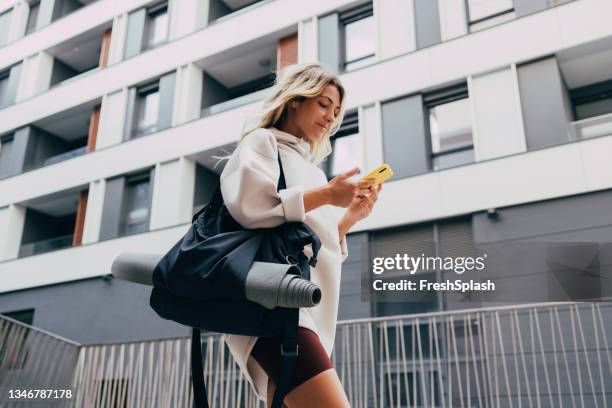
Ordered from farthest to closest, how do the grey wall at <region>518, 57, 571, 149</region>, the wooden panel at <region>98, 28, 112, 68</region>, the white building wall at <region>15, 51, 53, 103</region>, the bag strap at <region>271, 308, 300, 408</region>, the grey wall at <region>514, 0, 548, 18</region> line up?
the white building wall at <region>15, 51, 53, 103</region>, the wooden panel at <region>98, 28, 112, 68</region>, the grey wall at <region>514, 0, 548, 18</region>, the grey wall at <region>518, 57, 571, 149</region>, the bag strap at <region>271, 308, 300, 408</region>

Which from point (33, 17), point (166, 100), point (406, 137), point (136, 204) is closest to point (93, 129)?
point (166, 100)

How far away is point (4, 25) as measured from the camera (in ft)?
60.7

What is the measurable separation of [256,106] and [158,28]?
1026 centimetres

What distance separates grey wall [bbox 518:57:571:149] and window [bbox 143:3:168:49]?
31.3 feet

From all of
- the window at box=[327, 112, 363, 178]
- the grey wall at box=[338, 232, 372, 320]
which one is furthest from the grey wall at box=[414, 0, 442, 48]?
the grey wall at box=[338, 232, 372, 320]

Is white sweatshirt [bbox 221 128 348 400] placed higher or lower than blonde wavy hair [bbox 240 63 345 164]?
lower

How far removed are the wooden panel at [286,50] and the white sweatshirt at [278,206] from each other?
1107cm

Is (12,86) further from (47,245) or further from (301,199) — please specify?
(301,199)

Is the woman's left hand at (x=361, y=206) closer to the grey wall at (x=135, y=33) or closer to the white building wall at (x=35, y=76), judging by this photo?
the grey wall at (x=135, y=33)

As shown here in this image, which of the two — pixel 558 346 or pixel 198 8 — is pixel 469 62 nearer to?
pixel 558 346

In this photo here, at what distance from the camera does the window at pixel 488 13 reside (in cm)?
990

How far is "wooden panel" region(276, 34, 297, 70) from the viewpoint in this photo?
12.1 meters

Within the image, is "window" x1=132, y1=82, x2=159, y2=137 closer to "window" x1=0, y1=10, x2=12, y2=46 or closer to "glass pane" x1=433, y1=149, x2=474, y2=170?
"window" x1=0, y1=10, x2=12, y2=46

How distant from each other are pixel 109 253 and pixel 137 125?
11.6ft
